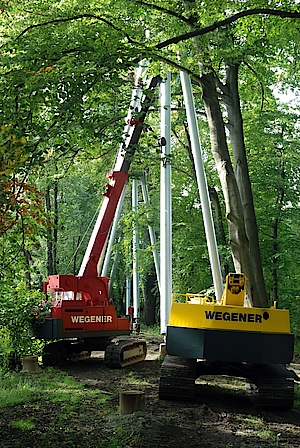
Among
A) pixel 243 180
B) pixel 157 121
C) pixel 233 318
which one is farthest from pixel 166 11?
pixel 157 121

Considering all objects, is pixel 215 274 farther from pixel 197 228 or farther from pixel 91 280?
pixel 197 228

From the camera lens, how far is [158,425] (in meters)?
7.50

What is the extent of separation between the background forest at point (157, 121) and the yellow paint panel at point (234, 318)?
2585 millimetres

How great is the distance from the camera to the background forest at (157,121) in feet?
23.1

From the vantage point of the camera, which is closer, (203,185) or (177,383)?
(177,383)

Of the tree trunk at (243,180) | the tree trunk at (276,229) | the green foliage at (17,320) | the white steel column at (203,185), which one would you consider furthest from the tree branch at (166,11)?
the tree trunk at (276,229)

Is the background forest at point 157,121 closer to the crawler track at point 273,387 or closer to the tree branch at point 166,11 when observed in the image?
the tree branch at point 166,11

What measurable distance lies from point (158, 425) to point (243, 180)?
733 cm

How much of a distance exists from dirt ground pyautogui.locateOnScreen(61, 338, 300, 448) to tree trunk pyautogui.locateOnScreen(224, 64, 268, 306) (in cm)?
201

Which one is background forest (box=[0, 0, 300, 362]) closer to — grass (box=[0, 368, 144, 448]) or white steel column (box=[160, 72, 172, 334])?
white steel column (box=[160, 72, 172, 334])

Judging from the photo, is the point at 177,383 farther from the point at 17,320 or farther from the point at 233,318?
the point at 17,320

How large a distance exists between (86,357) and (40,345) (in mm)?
1832

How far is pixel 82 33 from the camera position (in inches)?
319

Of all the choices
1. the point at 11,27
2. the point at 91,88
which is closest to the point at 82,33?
the point at 91,88
